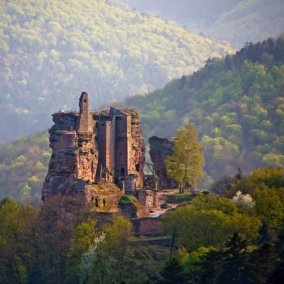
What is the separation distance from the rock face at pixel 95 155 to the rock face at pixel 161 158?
2740 mm

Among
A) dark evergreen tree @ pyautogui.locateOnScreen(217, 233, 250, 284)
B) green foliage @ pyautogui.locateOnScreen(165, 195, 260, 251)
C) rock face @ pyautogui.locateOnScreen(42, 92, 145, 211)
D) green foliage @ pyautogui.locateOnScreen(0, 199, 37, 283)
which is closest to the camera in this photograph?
dark evergreen tree @ pyautogui.locateOnScreen(217, 233, 250, 284)

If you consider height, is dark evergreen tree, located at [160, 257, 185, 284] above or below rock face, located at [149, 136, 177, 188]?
below

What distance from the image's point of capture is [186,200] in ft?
411

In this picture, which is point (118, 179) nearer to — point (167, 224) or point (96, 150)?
point (96, 150)

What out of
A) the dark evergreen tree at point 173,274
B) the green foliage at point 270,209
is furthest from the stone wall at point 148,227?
the dark evergreen tree at point 173,274

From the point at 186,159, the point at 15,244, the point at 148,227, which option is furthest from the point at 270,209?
the point at 15,244

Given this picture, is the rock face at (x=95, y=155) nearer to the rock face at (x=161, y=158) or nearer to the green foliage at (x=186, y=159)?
the rock face at (x=161, y=158)

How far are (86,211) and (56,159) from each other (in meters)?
6.70

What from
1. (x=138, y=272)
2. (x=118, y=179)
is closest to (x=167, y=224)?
(x=138, y=272)

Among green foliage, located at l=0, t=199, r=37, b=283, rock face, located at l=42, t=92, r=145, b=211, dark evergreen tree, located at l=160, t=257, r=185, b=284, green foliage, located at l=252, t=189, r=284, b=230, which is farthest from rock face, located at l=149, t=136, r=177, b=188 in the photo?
dark evergreen tree, located at l=160, t=257, r=185, b=284

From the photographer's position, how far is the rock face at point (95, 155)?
389 feet

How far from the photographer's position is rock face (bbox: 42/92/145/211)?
389 feet

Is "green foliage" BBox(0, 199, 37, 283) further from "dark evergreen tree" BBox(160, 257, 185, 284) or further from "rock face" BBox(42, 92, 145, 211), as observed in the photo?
"dark evergreen tree" BBox(160, 257, 185, 284)

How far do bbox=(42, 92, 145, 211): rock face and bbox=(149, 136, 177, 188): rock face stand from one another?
2.74 m
